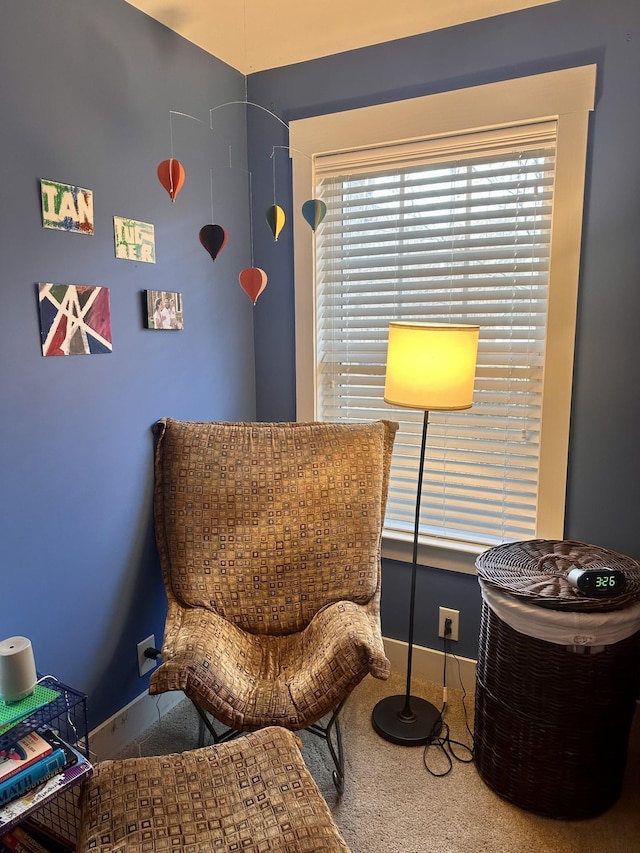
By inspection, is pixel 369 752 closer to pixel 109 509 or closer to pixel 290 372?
pixel 109 509

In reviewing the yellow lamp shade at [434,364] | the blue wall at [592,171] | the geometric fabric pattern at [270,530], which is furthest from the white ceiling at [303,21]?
the geometric fabric pattern at [270,530]

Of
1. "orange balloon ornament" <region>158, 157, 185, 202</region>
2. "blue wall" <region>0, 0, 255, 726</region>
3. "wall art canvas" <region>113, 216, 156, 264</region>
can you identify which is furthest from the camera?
"wall art canvas" <region>113, 216, 156, 264</region>

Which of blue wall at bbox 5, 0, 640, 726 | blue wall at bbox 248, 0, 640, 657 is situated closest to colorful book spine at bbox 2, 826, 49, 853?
blue wall at bbox 5, 0, 640, 726

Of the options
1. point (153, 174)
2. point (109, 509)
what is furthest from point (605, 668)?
point (153, 174)

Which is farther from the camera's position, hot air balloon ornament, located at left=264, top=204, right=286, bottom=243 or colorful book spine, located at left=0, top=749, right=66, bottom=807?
hot air balloon ornament, located at left=264, top=204, right=286, bottom=243

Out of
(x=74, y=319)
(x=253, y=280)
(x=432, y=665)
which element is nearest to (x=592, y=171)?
(x=253, y=280)

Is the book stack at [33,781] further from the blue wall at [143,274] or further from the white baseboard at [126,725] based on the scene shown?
the white baseboard at [126,725]

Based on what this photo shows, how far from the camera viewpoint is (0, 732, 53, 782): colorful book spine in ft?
3.87

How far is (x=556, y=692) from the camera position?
1590mm

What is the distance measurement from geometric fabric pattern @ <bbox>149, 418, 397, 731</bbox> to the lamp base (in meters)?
0.47

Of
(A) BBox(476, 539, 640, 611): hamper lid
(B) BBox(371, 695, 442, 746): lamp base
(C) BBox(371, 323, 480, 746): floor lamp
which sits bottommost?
(B) BBox(371, 695, 442, 746): lamp base

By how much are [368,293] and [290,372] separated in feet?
1.55

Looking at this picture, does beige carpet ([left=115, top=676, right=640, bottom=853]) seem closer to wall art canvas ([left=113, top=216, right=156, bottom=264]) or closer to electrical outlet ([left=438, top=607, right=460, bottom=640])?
electrical outlet ([left=438, top=607, right=460, bottom=640])

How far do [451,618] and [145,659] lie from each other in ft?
3.77
